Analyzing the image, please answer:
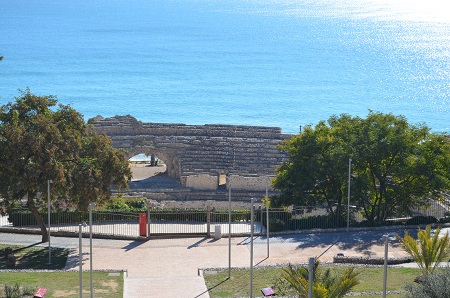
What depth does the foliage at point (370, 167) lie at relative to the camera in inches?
1674

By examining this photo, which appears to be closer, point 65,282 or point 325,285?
point 325,285

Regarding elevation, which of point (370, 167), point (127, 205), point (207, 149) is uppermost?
point (207, 149)

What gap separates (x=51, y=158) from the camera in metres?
37.8

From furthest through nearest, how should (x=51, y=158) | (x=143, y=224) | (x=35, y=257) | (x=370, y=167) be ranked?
(x=370, y=167)
(x=143, y=224)
(x=35, y=257)
(x=51, y=158)

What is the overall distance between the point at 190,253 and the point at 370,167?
1102 cm

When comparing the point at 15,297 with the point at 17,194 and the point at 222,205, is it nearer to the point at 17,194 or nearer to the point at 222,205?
the point at 17,194

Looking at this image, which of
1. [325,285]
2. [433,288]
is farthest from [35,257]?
[433,288]

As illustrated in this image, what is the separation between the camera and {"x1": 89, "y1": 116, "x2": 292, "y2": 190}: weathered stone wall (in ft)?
193

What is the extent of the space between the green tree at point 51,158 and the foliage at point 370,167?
988 cm

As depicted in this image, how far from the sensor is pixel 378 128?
43844mm

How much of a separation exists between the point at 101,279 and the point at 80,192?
565 centimetres

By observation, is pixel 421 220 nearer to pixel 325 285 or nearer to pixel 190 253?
pixel 190 253

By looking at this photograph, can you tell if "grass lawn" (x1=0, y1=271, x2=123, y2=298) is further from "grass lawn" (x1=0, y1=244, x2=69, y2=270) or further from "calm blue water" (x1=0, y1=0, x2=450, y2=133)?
"calm blue water" (x1=0, y1=0, x2=450, y2=133)

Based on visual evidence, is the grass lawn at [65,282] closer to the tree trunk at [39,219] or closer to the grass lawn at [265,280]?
the grass lawn at [265,280]
